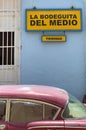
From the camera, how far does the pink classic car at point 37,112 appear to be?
16.0ft

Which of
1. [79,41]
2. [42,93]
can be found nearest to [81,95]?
[79,41]

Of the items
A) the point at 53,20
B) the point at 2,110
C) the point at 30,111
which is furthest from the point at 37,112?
the point at 53,20

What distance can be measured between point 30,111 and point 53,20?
5924 mm

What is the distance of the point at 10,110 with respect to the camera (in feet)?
16.5

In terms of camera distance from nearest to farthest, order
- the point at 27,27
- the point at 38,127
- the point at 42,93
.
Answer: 1. the point at 38,127
2. the point at 42,93
3. the point at 27,27

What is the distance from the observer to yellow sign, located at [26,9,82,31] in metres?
10.6

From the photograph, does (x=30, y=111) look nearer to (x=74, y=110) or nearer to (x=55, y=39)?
(x=74, y=110)

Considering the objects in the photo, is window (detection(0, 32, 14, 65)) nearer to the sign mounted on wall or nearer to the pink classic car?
the sign mounted on wall

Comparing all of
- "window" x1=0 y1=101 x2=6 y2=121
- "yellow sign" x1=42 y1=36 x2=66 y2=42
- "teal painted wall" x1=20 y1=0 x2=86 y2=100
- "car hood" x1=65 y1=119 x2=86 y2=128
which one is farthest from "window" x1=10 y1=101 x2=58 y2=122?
"yellow sign" x1=42 y1=36 x2=66 y2=42

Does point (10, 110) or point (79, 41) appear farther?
point (79, 41)

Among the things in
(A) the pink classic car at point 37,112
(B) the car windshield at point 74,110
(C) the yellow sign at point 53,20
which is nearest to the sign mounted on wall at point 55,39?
(C) the yellow sign at point 53,20

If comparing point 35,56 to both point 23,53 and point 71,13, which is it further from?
point 71,13

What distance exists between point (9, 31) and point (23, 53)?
82 cm

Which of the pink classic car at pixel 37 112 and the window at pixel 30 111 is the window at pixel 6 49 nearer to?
the pink classic car at pixel 37 112
